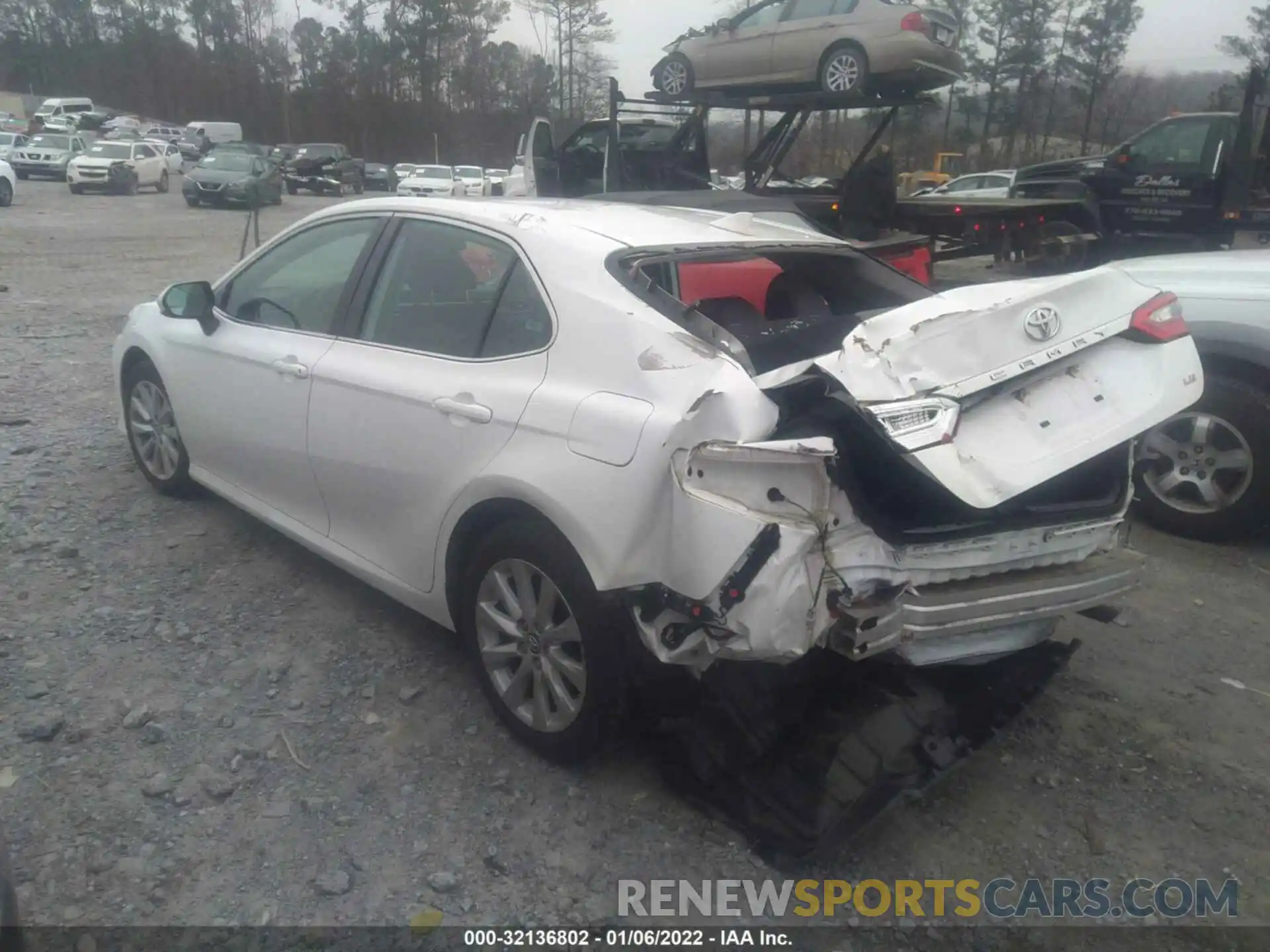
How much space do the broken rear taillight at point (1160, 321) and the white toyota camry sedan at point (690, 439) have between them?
11 mm

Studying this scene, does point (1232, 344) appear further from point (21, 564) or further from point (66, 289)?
point (66, 289)

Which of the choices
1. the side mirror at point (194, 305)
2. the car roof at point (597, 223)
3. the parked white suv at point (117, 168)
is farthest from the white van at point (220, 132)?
the car roof at point (597, 223)

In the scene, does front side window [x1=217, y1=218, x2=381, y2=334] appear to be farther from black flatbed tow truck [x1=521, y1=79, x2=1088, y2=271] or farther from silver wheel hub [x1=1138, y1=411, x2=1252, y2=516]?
black flatbed tow truck [x1=521, y1=79, x2=1088, y2=271]

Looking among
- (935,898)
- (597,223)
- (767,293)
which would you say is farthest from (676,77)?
(935,898)

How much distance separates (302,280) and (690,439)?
2.37m

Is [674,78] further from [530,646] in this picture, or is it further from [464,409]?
[530,646]

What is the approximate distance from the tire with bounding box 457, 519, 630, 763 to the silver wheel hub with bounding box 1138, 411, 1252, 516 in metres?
3.05

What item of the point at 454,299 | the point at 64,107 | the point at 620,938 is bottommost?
the point at 620,938

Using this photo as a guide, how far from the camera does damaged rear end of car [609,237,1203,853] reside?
99.1 inches

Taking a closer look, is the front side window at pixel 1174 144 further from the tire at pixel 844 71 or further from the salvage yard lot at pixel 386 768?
the salvage yard lot at pixel 386 768

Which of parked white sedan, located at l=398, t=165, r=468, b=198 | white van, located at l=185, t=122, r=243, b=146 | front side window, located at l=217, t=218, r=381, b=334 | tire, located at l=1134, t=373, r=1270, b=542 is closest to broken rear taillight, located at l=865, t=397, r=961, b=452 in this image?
front side window, located at l=217, t=218, r=381, b=334

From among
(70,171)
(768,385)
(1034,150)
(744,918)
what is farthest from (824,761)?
(1034,150)

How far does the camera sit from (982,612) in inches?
108

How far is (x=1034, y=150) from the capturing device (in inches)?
1713
